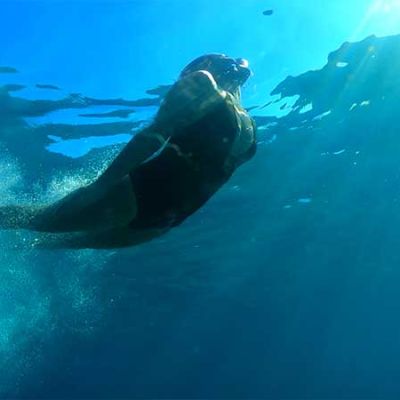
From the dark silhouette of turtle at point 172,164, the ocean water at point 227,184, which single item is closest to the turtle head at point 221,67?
the dark silhouette of turtle at point 172,164

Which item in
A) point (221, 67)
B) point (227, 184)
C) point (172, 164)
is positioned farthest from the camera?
point (227, 184)

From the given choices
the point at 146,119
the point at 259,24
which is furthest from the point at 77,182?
the point at 259,24

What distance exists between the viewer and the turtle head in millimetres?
5004

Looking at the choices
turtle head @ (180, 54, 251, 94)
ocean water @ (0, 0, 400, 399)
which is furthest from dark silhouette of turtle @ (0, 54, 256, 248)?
ocean water @ (0, 0, 400, 399)

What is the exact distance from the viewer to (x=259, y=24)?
39.5 feet

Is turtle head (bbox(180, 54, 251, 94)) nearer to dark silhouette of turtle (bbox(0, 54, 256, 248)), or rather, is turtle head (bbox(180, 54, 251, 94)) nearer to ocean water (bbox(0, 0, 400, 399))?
dark silhouette of turtle (bbox(0, 54, 256, 248))

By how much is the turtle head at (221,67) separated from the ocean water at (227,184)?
666 centimetres

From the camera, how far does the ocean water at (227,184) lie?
1193 cm

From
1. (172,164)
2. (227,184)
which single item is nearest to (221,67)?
(172,164)

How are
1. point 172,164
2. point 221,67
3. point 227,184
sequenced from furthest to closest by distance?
point 227,184
point 221,67
point 172,164

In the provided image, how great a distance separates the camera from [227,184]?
2003cm

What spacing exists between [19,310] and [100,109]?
86.5 ft

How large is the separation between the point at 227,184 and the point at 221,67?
15.0 meters

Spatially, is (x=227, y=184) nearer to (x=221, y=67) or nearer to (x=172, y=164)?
(x=221, y=67)
